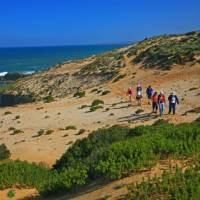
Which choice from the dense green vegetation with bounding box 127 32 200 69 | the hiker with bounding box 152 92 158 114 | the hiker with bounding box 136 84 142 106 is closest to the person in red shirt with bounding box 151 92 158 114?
the hiker with bounding box 152 92 158 114

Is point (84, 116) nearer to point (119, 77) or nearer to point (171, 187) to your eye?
point (119, 77)

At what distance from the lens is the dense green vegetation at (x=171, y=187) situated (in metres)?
9.52

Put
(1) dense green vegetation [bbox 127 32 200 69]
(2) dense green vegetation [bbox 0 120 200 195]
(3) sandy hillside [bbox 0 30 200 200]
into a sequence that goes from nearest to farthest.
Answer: (2) dense green vegetation [bbox 0 120 200 195], (3) sandy hillside [bbox 0 30 200 200], (1) dense green vegetation [bbox 127 32 200 69]

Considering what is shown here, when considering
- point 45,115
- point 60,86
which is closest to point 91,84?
point 60,86

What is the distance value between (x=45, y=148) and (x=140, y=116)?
7.86m

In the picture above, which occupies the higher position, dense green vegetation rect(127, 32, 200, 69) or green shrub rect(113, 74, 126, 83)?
dense green vegetation rect(127, 32, 200, 69)

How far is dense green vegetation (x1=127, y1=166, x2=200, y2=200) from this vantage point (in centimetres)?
952

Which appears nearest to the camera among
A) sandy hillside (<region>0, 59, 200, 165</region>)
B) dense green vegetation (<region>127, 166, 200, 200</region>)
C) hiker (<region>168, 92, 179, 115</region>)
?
dense green vegetation (<region>127, 166, 200, 200</region>)

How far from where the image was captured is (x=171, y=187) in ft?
32.4

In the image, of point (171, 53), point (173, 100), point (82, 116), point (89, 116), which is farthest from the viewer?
point (171, 53)

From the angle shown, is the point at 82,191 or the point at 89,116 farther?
the point at 89,116

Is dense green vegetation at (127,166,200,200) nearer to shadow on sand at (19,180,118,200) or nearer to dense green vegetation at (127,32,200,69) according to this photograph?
shadow on sand at (19,180,118,200)

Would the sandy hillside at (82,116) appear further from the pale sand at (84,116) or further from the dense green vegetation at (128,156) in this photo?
the dense green vegetation at (128,156)

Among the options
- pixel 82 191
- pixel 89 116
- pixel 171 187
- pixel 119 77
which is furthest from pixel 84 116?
pixel 171 187
